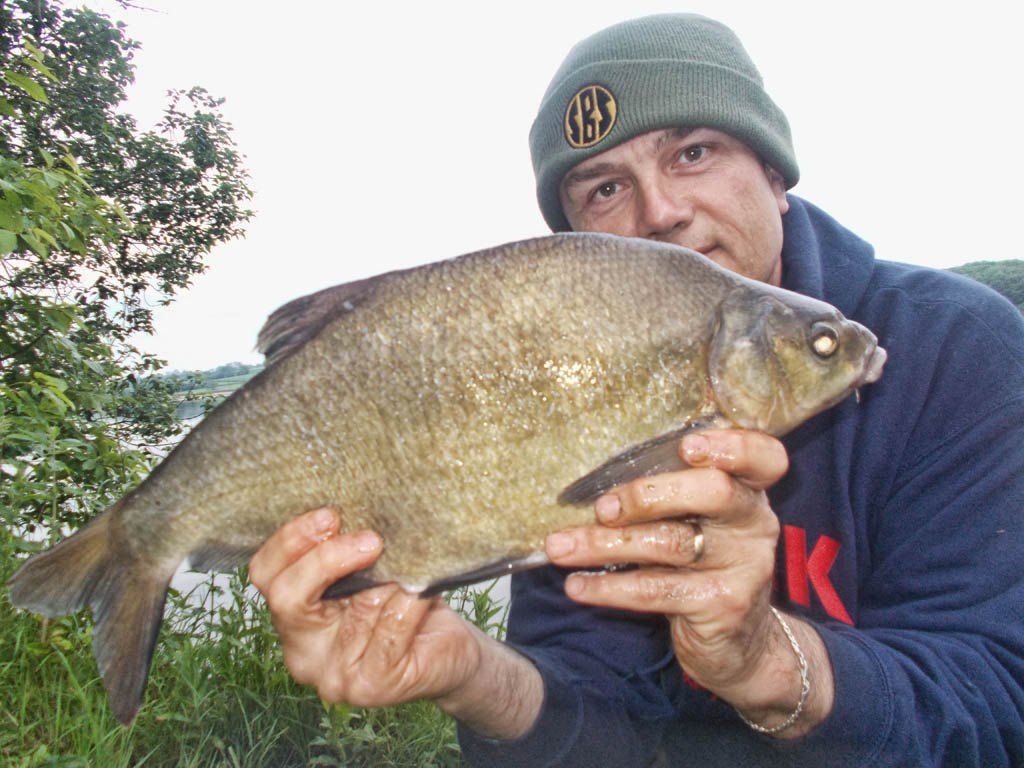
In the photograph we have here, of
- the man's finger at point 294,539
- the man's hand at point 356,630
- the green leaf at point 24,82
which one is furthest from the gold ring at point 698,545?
the green leaf at point 24,82

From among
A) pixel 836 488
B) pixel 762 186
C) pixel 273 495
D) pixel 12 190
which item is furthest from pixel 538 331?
pixel 12 190

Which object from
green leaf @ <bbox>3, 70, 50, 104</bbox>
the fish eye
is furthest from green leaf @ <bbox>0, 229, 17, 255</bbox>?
the fish eye

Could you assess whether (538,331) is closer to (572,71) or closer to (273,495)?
(273,495)

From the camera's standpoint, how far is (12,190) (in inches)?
103

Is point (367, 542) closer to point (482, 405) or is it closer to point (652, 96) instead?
point (482, 405)

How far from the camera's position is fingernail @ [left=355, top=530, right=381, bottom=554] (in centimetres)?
159

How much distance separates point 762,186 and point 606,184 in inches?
22.4

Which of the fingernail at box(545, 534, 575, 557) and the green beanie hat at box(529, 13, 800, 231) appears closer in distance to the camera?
the fingernail at box(545, 534, 575, 557)

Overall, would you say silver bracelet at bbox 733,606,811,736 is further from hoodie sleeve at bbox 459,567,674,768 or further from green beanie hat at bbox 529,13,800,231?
green beanie hat at bbox 529,13,800,231

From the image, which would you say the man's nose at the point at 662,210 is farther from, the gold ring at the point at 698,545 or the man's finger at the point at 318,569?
the man's finger at the point at 318,569

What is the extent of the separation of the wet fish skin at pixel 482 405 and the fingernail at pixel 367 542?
2cm

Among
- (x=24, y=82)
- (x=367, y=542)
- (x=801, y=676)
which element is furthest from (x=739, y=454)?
(x=24, y=82)

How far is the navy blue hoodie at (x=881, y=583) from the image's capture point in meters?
1.66

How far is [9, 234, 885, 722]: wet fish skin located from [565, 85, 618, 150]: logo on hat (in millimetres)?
1138
